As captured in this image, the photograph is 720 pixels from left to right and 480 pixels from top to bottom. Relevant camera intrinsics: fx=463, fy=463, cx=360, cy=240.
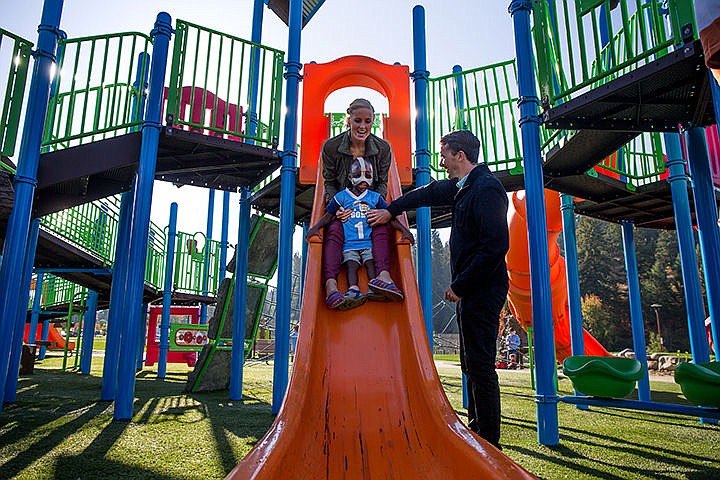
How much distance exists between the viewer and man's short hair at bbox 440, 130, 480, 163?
10.0 feet

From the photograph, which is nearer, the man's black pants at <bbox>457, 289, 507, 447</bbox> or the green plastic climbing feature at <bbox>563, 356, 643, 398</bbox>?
the man's black pants at <bbox>457, 289, 507, 447</bbox>

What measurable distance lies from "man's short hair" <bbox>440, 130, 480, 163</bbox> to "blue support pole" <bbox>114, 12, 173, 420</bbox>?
9.90ft

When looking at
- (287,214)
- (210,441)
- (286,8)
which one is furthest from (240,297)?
(286,8)

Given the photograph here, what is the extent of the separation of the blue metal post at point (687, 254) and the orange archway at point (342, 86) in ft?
9.86

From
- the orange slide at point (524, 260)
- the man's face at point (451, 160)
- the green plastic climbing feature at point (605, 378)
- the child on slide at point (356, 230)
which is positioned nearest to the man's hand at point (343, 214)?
the child on slide at point (356, 230)

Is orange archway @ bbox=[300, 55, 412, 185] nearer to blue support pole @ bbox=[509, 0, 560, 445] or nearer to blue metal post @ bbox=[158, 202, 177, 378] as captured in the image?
blue support pole @ bbox=[509, 0, 560, 445]

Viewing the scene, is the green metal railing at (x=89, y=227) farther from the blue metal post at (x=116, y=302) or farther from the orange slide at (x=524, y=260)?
the orange slide at (x=524, y=260)

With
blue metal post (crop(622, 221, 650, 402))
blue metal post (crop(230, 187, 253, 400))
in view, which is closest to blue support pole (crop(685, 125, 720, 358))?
blue metal post (crop(622, 221, 650, 402))

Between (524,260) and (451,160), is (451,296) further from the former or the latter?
(524,260)

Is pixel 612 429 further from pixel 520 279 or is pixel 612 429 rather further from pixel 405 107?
pixel 520 279

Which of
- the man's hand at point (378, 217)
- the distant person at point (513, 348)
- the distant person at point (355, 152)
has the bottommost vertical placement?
the distant person at point (513, 348)

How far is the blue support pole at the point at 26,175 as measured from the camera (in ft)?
12.6

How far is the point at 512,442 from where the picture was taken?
3664 mm

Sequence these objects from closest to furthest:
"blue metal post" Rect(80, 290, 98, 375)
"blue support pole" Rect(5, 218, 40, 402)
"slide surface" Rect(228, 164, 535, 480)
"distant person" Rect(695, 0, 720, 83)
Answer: "slide surface" Rect(228, 164, 535, 480), "distant person" Rect(695, 0, 720, 83), "blue support pole" Rect(5, 218, 40, 402), "blue metal post" Rect(80, 290, 98, 375)
